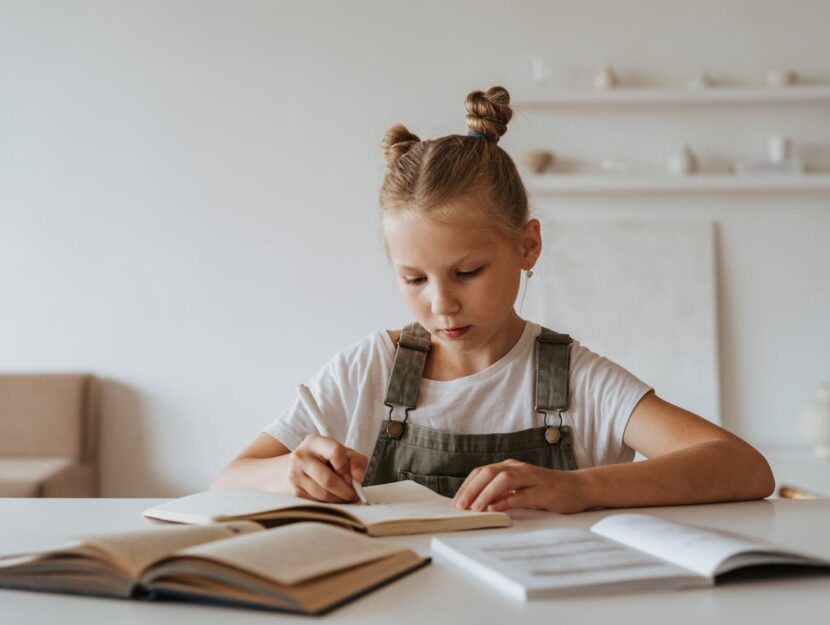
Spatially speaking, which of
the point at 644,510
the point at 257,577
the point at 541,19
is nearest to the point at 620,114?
the point at 541,19

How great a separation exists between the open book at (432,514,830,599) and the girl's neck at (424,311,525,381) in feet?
2.30

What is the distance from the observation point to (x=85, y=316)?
3650 mm

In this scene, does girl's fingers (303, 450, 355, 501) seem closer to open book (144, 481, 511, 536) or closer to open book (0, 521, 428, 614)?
open book (144, 481, 511, 536)

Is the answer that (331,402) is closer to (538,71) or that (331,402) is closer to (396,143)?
(396,143)

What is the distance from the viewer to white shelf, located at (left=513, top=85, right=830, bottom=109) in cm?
342

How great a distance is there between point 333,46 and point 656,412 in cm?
249

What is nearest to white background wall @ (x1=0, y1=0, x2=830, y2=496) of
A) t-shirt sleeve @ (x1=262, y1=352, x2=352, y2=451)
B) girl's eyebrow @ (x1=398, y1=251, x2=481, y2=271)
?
t-shirt sleeve @ (x1=262, y1=352, x2=352, y2=451)

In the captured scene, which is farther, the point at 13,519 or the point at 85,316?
the point at 85,316

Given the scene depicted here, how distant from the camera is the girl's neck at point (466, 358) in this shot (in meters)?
1.63

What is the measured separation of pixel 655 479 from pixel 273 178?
2.61m

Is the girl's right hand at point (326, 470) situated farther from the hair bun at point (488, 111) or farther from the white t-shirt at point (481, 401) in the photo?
the hair bun at point (488, 111)

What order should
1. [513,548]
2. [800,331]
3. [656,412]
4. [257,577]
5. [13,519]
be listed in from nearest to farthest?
[257,577] → [513,548] → [13,519] → [656,412] → [800,331]

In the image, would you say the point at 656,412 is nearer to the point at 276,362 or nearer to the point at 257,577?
the point at 257,577

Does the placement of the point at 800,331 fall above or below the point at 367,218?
below
